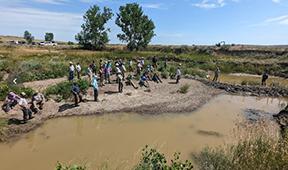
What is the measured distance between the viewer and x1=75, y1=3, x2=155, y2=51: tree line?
74.4 m

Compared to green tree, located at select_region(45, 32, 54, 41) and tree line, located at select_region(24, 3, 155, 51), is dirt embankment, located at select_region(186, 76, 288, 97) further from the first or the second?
green tree, located at select_region(45, 32, 54, 41)

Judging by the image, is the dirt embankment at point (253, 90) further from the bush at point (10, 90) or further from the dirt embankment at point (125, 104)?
the bush at point (10, 90)

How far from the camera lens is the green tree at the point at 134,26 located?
74.3 m

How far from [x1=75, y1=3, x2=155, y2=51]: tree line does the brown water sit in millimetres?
53380

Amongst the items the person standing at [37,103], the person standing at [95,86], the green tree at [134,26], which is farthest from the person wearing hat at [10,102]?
the green tree at [134,26]

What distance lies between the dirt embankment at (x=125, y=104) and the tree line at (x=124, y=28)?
46.4m

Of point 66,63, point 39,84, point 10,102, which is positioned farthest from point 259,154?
point 66,63

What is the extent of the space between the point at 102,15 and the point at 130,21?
643cm

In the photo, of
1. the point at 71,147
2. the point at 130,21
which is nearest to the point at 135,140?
the point at 71,147

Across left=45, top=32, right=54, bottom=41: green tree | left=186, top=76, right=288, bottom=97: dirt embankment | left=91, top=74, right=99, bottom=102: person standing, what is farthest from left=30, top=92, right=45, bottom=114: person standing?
left=45, top=32, right=54, bottom=41: green tree

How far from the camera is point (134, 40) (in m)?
75.9

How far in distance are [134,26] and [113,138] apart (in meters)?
60.1

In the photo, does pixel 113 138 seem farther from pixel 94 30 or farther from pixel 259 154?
pixel 94 30

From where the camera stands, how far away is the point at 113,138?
1650 cm
